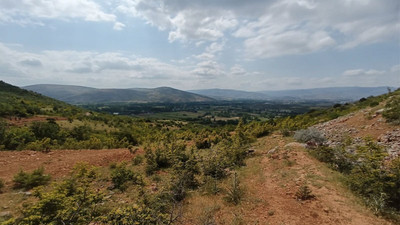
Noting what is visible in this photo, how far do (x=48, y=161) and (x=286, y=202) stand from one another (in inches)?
456

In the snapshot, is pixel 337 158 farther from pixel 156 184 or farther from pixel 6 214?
pixel 6 214

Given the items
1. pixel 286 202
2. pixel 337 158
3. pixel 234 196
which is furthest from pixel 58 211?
pixel 337 158

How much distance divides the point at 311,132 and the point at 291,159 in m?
3.43

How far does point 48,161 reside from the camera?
32.2 feet

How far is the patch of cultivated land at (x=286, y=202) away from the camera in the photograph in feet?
16.2

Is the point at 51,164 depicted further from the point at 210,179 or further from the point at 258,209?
the point at 258,209

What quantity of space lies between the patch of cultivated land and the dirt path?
678 cm

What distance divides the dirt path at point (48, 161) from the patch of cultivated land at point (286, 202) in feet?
22.3

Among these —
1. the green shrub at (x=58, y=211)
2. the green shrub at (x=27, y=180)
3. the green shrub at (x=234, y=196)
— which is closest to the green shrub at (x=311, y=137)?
the green shrub at (x=234, y=196)

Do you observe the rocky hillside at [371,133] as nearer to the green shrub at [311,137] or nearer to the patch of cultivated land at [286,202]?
A: the green shrub at [311,137]

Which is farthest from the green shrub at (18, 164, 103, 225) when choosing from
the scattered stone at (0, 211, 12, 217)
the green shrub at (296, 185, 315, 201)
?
the green shrub at (296, 185, 315, 201)

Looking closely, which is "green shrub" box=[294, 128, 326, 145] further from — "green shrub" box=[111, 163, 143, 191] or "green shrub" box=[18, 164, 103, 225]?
"green shrub" box=[18, 164, 103, 225]

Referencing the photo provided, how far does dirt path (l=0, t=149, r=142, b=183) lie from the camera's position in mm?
8516

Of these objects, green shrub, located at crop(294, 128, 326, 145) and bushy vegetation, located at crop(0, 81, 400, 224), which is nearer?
bushy vegetation, located at crop(0, 81, 400, 224)
